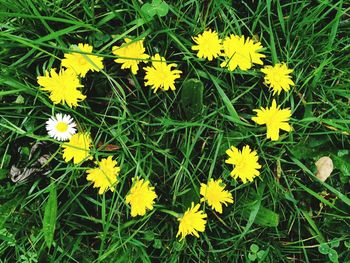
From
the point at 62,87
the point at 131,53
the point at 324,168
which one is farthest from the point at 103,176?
the point at 324,168

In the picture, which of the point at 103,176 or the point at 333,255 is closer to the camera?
the point at 103,176

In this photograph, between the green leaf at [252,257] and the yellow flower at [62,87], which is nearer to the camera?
the yellow flower at [62,87]

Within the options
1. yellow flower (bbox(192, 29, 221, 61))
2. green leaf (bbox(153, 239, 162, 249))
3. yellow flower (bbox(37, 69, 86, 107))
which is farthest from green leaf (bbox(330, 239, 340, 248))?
yellow flower (bbox(37, 69, 86, 107))

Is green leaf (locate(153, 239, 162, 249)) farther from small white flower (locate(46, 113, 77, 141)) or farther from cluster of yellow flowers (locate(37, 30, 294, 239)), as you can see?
small white flower (locate(46, 113, 77, 141))

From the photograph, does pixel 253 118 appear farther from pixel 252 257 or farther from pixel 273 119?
pixel 252 257

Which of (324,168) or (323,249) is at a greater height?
(324,168)

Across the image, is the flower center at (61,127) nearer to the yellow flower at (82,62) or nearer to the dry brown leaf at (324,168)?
the yellow flower at (82,62)

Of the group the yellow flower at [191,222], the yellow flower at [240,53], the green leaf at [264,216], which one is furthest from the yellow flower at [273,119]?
the yellow flower at [191,222]
